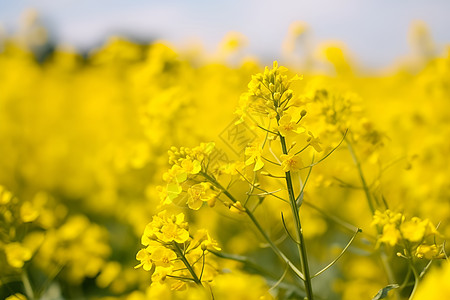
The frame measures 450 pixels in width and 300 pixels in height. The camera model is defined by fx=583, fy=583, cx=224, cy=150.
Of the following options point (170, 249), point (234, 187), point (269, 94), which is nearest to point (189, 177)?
point (170, 249)

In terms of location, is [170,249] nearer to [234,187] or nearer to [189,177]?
[189,177]

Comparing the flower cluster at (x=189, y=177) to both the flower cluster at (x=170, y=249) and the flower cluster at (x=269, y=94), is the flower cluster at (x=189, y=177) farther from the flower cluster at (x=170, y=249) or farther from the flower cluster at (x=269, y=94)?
the flower cluster at (x=269, y=94)

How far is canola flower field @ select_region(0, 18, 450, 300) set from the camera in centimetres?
200

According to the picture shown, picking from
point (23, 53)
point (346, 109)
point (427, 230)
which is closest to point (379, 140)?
point (346, 109)

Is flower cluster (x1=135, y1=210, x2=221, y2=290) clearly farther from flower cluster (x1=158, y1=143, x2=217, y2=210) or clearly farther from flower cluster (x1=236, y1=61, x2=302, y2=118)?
flower cluster (x1=236, y1=61, x2=302, y2=118)

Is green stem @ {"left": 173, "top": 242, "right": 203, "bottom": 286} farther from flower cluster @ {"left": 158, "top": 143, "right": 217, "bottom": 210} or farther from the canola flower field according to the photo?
flower cluster @ {"left": 158, "top": 143, "right": 217, "bottom": 210}

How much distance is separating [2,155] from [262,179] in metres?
4.05

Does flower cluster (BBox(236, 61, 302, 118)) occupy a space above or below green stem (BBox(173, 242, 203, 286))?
above

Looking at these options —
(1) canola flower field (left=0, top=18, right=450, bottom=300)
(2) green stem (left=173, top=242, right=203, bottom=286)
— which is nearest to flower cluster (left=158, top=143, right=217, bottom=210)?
(1) canola flower field (left=0, top=18, right=450, bottom=300)

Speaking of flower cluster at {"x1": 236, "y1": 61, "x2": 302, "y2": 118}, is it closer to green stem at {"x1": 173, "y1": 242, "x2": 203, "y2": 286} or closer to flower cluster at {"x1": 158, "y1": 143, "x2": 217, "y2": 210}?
flower cluster at {"x1": 158, "y1": 143, "x2": 217, "y2": 210}

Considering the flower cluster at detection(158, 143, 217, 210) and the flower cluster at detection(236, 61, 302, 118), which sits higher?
the flower cluster at detection(236, 61, 302, 118)

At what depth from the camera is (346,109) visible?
267 cm

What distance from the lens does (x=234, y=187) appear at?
4.34m

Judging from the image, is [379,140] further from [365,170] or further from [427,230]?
[365,170]
